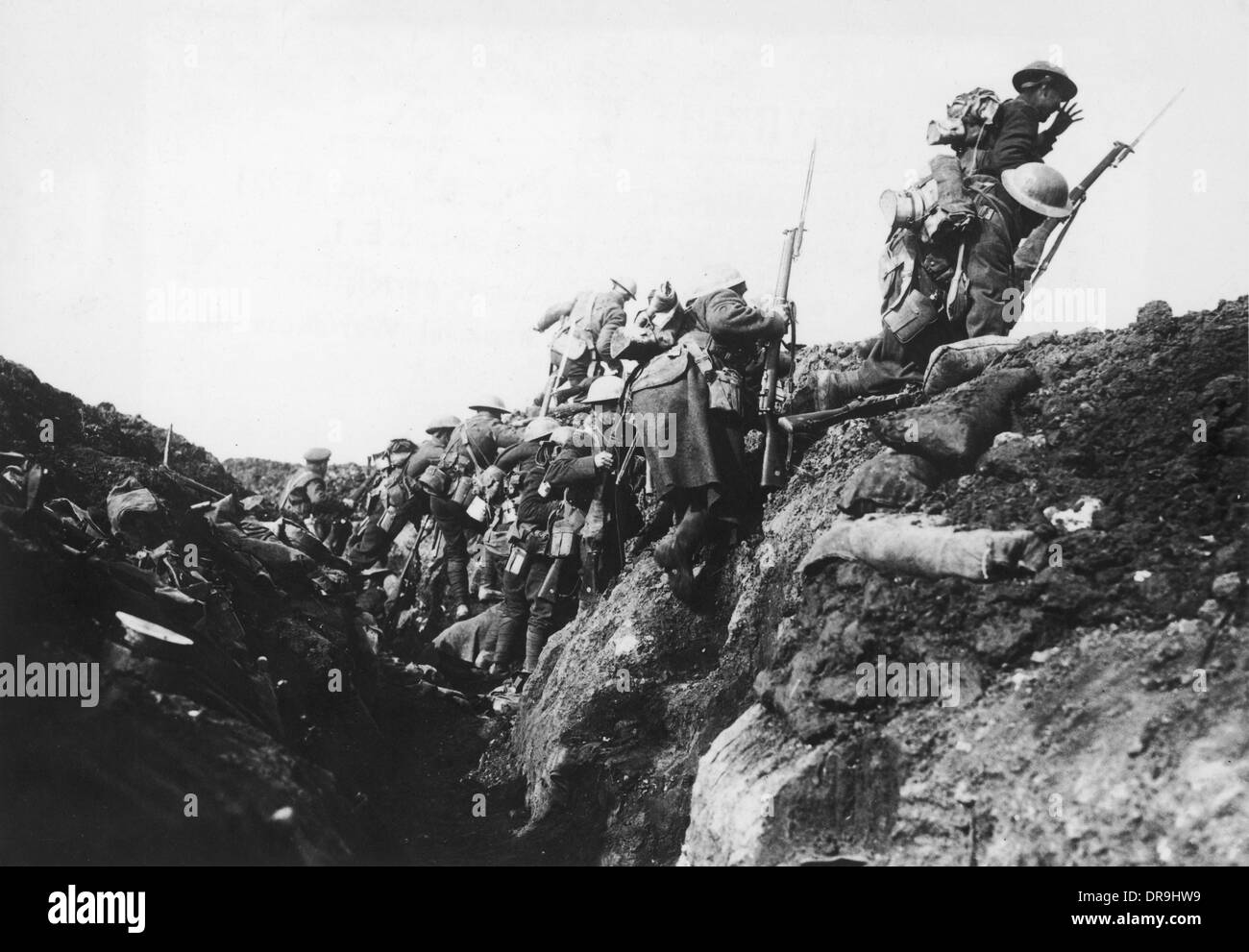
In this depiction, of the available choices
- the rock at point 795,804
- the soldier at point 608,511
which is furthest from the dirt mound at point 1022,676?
the soldier at point 608,511

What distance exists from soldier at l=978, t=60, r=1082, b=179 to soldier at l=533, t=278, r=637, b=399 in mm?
4249

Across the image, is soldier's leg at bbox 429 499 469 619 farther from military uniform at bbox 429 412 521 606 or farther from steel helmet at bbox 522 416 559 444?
steel helmet at bbox 522 416 559 444

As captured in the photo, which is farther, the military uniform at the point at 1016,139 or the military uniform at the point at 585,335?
the military uniform at the point at 585,335

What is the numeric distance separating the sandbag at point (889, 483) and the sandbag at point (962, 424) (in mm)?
71

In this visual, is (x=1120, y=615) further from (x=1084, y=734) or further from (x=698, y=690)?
(x=698, y=690)

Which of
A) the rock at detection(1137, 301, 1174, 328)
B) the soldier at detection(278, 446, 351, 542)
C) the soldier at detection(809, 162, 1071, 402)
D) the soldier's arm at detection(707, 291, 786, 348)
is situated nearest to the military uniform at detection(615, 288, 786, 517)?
the soldier's arm at detection(707, 291, 786, 348)

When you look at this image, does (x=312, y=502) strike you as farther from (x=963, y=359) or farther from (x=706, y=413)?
(x=963, y=359)

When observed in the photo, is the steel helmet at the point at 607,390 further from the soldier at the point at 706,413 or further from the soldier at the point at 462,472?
the soldier at the point at 462,472

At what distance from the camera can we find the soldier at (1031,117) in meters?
6.61

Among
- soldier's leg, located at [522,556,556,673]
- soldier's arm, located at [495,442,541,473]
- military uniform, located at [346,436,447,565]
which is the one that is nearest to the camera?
soldier's leg, located at [522,556,556,673]

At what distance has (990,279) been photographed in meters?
6.49

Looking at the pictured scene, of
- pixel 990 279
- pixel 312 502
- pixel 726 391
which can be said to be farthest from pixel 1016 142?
pixel 312 502

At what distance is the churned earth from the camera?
13.8 feet

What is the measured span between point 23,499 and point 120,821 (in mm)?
1997
